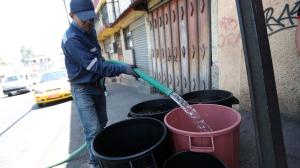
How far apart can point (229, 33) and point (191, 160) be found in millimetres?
2787

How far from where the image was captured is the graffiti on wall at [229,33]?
3826 mm

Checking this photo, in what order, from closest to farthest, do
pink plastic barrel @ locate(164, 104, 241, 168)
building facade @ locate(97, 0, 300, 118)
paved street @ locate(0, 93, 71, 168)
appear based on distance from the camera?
pink plastic barrel @ locate(164, 104, 241, 168) → building facade @ locate(97, 0, 300, 118) → paved street @ locate(0, 93, 71, 168)

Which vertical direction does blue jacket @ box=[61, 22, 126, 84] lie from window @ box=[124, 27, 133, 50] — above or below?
below

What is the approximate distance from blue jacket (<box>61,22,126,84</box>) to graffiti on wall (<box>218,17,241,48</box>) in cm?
228

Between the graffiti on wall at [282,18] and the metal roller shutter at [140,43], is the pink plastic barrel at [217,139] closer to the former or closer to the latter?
A: the graffiti on wall at [282,18]

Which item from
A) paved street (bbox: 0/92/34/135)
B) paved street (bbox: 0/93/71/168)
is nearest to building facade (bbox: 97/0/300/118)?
paved street (bbox: 0/93/71/168)

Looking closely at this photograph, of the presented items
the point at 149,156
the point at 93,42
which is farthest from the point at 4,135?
the point at 149,156

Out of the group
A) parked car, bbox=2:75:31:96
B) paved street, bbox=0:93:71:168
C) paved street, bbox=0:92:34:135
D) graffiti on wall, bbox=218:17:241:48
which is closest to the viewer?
graffiti on wall, bbox=218:17:241:48

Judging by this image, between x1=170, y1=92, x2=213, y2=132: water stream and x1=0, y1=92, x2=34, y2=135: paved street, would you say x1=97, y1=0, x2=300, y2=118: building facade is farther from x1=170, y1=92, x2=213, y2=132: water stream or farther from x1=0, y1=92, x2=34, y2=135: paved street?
x1=0, y1=92, x2=34, y2=135: paved street

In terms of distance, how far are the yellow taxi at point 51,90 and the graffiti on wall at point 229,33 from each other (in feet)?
26.6

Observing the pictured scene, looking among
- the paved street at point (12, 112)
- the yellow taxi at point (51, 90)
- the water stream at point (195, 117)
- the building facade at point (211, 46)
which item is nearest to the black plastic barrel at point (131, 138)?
the water stream at point (195, 117)

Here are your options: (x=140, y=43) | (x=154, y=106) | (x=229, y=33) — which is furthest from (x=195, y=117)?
A: (x=140, y=43)

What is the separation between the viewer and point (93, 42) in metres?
2.86

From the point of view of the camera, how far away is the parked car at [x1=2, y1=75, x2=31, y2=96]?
19.5 m
